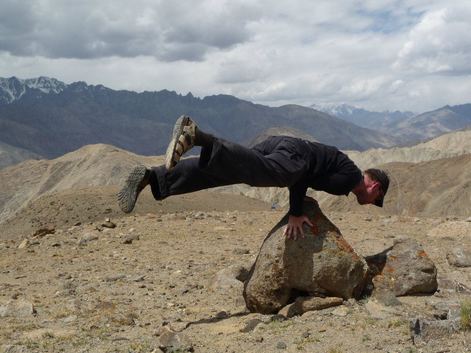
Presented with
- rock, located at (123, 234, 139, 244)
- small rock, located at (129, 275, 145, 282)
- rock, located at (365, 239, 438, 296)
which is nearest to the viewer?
rock, located at (365, 239, 438, 296)

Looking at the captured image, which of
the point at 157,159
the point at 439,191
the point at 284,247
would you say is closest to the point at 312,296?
the point at 284,247

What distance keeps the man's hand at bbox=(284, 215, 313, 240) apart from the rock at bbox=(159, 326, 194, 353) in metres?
2.20

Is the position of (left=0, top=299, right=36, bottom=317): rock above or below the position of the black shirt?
below

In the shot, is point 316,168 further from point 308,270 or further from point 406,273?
point 406,273

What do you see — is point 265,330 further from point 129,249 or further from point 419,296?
point 129,249

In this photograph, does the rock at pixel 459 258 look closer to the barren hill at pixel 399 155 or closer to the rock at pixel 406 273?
the rock at pixel 406 273

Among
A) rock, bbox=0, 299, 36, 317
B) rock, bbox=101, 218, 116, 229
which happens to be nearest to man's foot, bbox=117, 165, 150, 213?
rock, bbox=0, 299, 36, 317

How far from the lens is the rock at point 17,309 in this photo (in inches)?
314

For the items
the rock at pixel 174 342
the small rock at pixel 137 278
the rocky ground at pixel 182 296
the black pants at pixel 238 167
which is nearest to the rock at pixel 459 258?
the rocky ground at pixel 182 296

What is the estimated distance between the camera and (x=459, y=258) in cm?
1011

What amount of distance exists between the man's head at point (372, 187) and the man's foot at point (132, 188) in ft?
9.62

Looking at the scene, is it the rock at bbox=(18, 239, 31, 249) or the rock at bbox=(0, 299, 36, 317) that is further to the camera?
the rock at bbox=(18, 239, 31, 249)

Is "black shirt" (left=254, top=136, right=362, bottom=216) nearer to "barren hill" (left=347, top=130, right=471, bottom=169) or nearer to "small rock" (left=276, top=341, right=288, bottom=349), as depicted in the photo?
"small rock" (left=276, top=341, right=288, bottom=349)

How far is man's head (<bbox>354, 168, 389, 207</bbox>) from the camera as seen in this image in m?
7.64
